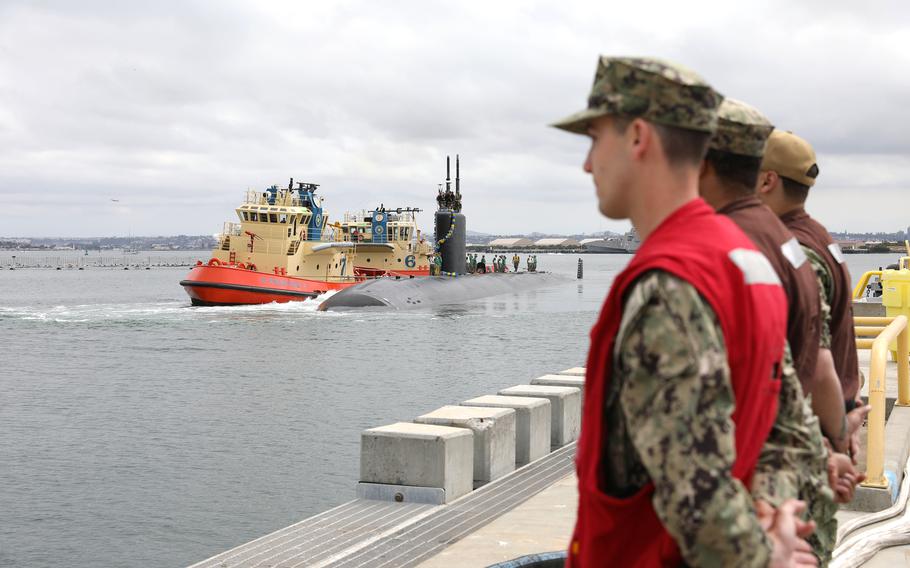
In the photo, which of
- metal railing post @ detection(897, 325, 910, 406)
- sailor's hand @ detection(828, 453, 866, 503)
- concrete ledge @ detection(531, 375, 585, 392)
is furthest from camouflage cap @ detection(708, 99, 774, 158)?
concrete ledge @ detection(531, 375, 585, 392)

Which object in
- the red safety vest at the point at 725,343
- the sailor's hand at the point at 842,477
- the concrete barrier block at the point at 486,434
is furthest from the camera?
the concrete barrier block at the point at 486,434

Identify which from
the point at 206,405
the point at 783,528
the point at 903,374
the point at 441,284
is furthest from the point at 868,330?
the point at 441,284

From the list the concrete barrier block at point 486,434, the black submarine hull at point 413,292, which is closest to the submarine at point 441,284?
the black submarine hull at point 413,292

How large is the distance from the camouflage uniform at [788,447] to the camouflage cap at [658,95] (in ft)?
2.11

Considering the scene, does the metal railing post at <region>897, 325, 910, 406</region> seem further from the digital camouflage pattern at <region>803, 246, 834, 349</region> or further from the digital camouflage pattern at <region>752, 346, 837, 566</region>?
the digital camouflage pattern at <region>752, 346, 837, 566</region>

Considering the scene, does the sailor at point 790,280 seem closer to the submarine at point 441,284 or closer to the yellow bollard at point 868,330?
the yellow bollard at point 868,330

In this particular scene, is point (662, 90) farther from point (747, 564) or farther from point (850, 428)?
point (850, 428)

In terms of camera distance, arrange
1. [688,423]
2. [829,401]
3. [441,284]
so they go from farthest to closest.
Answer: [441,284], [829,401], [688,423]

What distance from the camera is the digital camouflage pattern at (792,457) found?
2.65 metres

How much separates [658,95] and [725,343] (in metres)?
0.58

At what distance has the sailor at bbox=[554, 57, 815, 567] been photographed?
222 cm

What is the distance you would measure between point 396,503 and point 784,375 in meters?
6.34

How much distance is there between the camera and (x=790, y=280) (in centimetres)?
321

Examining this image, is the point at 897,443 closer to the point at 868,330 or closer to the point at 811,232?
the point at 868,330
